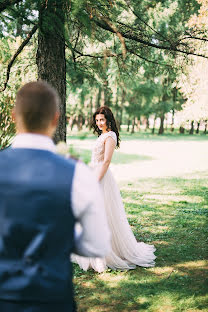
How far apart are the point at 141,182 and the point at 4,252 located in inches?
404

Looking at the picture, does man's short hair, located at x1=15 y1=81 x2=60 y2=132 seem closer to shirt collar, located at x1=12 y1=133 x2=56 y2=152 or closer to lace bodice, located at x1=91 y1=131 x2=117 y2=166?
shirt collar, located at x1=12 y1=133 x2=56 y2=152

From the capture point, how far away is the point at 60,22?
2699 millimetres

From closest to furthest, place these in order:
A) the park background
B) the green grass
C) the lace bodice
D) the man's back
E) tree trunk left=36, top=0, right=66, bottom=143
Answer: the man's back
the park background
the green grass
tree trunk left=36, top=0, right=66, bottom=143
the lace bodice

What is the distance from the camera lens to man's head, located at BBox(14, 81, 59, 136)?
1.46m

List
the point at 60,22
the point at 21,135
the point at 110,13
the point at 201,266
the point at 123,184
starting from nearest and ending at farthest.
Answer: the point at 21,135 < the point at 60,22 < the point at 110,13 < the point at 201,266 < the point at 123,184

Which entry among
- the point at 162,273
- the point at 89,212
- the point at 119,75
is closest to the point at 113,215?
the point at 162,273

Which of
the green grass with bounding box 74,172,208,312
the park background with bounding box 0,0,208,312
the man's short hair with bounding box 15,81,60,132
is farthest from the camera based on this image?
the green grass with bounding box 74,172,208,312

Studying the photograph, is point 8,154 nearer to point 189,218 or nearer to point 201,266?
point 201,266

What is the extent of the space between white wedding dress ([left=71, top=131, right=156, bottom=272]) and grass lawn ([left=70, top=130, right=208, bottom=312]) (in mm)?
128

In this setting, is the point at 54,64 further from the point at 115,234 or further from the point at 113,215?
the point at 115,234

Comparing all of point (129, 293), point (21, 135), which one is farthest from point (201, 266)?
point (21, 135)

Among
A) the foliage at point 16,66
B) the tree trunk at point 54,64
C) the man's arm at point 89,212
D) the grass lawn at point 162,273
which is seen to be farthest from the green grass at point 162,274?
the foliage at point 16,66

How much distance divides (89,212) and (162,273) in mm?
3219

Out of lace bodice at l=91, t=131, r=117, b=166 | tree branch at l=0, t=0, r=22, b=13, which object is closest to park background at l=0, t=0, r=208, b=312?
tree branch at l=0, t=0, r=22, b=13
